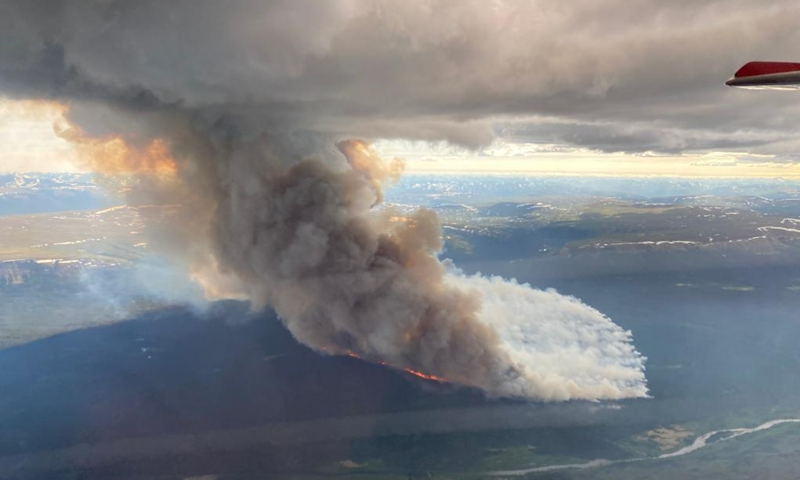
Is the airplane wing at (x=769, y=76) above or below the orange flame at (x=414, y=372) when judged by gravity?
above

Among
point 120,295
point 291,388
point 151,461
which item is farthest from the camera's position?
point 120,295

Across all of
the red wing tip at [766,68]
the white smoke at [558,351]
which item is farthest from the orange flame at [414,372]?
the red wing tip at [766,68]

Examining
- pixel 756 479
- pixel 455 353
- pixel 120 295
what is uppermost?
pixel 120 295

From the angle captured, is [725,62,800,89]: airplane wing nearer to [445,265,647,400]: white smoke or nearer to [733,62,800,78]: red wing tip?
[733,62,800,78]: red wing tip

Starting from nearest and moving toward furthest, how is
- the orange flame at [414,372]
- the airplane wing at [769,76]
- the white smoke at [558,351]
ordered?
1. the airplane wing at [769,76]
2. the white smoke at [558,351]
3. the orange flame at [414,372]

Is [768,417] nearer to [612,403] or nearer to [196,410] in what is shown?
[612,403]

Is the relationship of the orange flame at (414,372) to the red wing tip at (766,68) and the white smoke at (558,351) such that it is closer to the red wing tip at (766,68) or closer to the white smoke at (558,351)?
the white smoke at (558,351)

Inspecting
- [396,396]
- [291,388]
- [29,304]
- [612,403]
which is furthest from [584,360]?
[29,304]

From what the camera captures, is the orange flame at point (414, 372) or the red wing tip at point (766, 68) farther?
the orange flame at point (414, 372)

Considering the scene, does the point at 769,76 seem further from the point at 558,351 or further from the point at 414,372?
the point at 414,372
